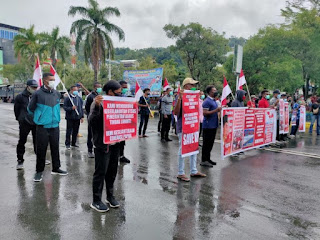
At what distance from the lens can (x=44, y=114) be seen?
17.8 feet

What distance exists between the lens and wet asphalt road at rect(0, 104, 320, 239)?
3.67 metres

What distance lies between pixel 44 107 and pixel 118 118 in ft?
5.98

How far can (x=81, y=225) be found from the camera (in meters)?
3.77

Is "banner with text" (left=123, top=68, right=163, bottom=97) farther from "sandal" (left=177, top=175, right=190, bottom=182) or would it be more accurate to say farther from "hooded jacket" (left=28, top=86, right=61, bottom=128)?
"sandal" (left=177, top=175, right=190, bottom=182)

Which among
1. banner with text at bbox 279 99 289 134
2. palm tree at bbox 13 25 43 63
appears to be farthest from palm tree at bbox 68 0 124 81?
banner with text at bbox 279 99 289 134

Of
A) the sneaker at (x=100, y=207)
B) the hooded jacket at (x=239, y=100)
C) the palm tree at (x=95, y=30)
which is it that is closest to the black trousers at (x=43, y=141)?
the sneaker at (x=100, y=207)

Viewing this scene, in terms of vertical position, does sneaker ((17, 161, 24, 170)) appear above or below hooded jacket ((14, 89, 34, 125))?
below

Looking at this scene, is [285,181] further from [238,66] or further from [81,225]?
[238,66]

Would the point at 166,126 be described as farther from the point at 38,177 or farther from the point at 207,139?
the point at 38,177

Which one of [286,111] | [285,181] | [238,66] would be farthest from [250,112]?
[238,66]

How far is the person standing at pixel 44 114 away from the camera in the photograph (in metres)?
5.36

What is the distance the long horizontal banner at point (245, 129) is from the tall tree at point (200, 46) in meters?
17.3

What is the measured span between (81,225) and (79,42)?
90.2 feet

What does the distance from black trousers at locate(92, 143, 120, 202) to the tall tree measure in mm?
22697
